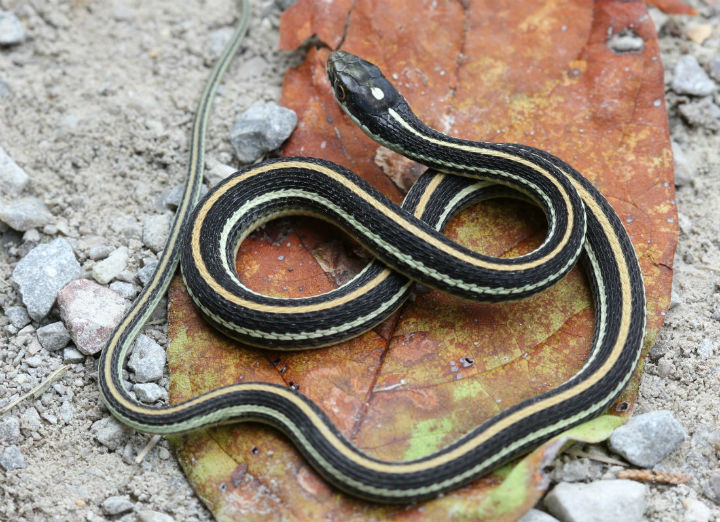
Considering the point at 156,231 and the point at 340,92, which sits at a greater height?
the point at 340,92

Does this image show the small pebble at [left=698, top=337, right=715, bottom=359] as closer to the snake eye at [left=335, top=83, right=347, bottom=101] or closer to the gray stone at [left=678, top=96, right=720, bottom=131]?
the gray stone at [left=678, top=96, right=720, bottom=131]

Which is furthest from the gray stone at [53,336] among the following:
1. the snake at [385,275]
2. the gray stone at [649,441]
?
the gray stone at [649,441]

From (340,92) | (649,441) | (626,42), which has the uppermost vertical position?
(626,42)

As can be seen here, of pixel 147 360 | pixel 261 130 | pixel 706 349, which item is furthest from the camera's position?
pixel 261 130

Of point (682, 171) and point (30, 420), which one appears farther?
point (682, 171)

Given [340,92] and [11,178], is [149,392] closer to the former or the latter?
[11,178]

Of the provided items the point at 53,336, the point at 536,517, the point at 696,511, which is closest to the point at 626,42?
the point at 696,511
